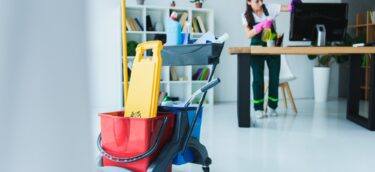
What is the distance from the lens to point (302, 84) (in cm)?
579

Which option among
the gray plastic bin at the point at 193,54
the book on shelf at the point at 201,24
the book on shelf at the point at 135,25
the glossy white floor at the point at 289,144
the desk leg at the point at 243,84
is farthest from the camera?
the book on shelf at the point at 201,24

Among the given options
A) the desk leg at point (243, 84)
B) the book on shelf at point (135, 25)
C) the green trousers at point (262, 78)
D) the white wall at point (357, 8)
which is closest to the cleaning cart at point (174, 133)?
the desk leg at point (243, 84)

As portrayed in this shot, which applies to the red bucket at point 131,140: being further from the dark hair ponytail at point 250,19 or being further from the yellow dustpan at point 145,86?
the dark hair ponytail at point 250,19

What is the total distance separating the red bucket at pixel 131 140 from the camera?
1.29m

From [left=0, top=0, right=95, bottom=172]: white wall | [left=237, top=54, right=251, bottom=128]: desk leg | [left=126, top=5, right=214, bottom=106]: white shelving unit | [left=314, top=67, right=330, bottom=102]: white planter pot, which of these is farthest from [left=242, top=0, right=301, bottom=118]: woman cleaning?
[left=0, top=0, right=95, bottom=172]: white wall

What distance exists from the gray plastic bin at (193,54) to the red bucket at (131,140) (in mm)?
312

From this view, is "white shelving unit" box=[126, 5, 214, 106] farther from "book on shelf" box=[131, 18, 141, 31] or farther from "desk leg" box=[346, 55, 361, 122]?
"desk leg" box=[346, 55, 361, 122]

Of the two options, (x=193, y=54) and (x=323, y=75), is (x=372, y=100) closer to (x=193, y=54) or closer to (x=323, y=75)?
(x=193, y=54)

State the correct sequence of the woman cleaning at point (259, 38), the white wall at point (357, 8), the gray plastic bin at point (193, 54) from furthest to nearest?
the white wall at point (357, 8), the woman cleaning at point (259, 38), the gray plastic bin at point (193, 54)

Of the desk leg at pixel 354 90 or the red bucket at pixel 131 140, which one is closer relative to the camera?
the red bucket at pixel 131 140

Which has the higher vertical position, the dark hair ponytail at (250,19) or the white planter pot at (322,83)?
the dark hair ponytail at (250,19)

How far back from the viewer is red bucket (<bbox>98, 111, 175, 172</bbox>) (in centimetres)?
129

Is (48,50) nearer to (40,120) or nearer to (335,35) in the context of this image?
(40,120)

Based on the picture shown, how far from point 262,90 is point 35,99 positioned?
3453mm
